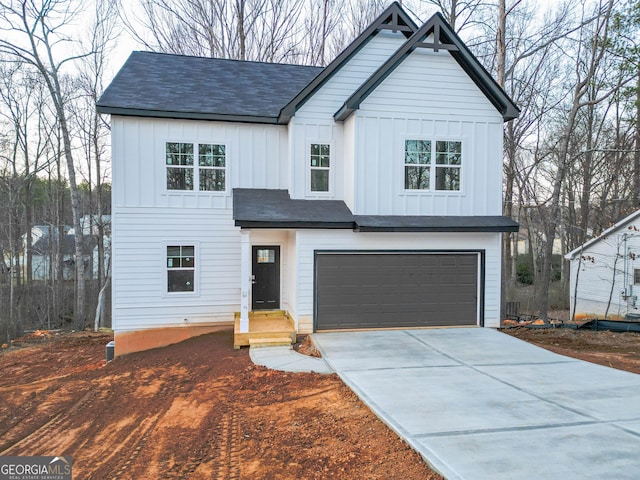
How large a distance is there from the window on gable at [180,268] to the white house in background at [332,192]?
26mm

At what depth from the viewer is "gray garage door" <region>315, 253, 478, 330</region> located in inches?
402

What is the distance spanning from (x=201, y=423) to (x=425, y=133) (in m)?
8.23

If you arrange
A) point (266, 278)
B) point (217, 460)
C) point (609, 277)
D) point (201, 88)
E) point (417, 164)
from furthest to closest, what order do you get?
point (609, 277) → point (201, 88) → point (266, 278) → point (417, 164) → point (217, 460)

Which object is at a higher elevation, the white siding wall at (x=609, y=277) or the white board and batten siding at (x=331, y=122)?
the white board and batten siding at (x=331, y=122)

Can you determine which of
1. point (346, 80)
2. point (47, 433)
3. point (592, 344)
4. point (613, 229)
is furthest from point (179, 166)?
point (613, 229)

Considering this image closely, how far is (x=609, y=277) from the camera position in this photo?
1953 centimetres

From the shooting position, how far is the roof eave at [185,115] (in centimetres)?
1017

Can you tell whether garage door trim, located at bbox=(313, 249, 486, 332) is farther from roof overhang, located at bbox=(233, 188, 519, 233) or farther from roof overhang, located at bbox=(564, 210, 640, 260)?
roof overhang, located at bbox=(564, 210, 640, 260)

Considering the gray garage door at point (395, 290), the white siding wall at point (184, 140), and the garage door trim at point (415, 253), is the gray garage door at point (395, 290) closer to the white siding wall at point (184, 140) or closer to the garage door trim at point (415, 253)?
the garage door trim at point (415, 253)

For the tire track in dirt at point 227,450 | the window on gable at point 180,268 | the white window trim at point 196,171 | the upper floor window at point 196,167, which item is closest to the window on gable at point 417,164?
the white window trim at point 196,171

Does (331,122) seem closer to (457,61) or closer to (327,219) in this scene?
(327,219)

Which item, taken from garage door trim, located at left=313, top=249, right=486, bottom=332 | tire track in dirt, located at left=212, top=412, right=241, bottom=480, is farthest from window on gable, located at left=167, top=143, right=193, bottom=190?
tire track in dirt, located at left=212, top=412, right=241, bottom=480

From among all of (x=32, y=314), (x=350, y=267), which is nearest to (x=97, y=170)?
(x=32, y=314)

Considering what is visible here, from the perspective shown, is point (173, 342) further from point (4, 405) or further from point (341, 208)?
point (341, 208)
